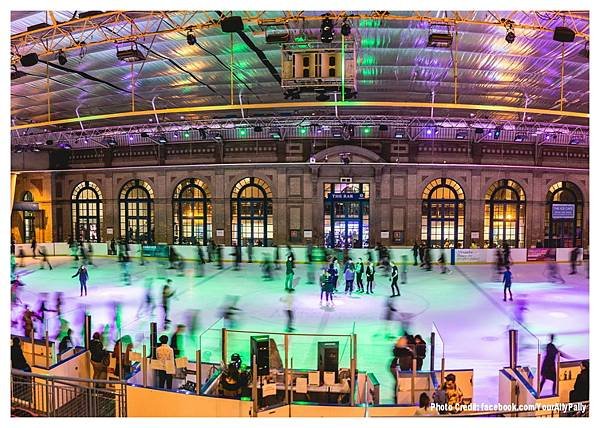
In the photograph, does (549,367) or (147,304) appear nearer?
(549,367)

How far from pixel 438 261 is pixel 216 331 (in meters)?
15.8

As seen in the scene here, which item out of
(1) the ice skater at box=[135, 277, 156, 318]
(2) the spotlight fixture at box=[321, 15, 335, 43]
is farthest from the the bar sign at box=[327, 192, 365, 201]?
(2) the spotlight fixture at box=[321, 15, 335, 43]

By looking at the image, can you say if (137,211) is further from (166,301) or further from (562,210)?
(562,210)

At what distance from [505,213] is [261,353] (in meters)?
Answer: 20.9

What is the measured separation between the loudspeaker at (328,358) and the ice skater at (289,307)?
3001 mm

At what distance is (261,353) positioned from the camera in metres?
6.90

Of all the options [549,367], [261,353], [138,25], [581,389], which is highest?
[138,25]

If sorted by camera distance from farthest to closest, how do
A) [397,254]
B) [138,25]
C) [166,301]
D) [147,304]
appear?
[397,254], [166,301], [147,304], [138,25]

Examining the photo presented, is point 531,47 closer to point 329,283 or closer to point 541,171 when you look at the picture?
point 329,283

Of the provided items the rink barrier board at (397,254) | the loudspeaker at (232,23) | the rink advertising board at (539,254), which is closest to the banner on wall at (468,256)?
the rink barrier board at (397,254)

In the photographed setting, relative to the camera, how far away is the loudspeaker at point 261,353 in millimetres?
6793

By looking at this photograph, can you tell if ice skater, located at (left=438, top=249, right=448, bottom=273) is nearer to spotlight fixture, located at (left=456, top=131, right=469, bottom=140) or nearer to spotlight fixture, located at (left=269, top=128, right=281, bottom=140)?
spotlight fixture, located at (left=456, top=131, right=469, bottom=140)

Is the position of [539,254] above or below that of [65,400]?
above

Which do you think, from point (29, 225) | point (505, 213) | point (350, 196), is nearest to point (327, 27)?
point (350, 196)
